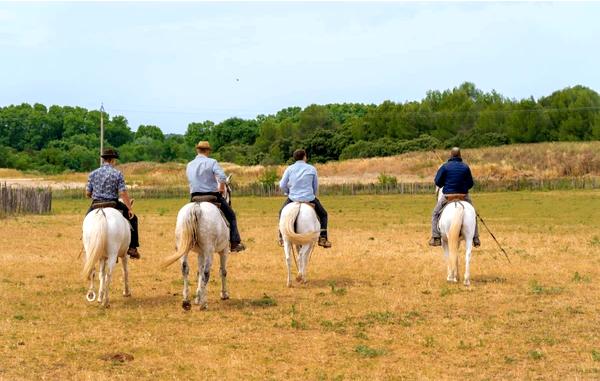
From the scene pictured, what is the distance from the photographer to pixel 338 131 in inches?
4852

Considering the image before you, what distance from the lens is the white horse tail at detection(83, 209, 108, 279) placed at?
13.3 meters

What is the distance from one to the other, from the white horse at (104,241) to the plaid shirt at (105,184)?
297 millimetres

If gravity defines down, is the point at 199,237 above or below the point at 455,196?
below

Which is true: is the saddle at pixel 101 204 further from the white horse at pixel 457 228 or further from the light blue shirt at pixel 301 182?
the white horse at pixel 457 228

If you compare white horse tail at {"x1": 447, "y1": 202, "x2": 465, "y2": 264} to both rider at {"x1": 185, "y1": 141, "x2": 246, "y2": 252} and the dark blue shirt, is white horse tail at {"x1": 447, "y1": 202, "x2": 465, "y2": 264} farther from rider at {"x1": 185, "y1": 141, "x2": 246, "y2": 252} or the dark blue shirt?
rider at {"x1": 185, "y1": 141, "x2": 246, "y2": 252}

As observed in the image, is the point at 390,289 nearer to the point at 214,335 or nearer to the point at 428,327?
the point at 428,327

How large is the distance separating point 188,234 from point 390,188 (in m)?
55.5

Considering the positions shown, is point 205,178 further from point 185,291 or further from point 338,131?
point 338,131

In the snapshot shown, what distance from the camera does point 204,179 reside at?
1379 centimetres

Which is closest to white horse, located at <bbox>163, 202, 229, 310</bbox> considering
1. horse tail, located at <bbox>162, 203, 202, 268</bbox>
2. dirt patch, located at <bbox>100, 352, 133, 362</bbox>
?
horse tail, located at <bbox>162, 203, 202, 268</bbox>

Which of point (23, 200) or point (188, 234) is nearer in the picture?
point (188, 234)

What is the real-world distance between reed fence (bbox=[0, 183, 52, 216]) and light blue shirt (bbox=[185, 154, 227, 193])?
2610cm

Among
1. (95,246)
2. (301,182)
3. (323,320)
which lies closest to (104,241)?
(95,246)

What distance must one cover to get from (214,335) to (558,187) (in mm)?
60269
